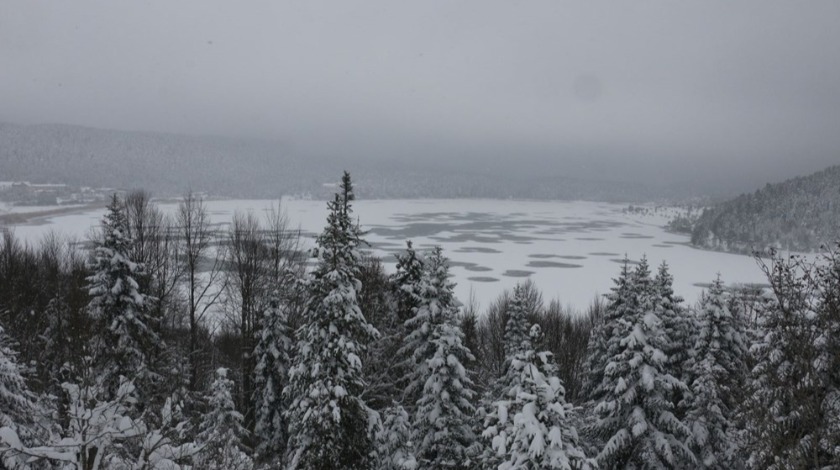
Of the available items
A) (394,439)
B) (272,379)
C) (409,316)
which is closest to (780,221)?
(409,316)

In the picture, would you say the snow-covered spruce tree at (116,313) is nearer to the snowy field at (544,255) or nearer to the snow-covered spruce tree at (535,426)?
the snow-covered spruce tree at (535,426)

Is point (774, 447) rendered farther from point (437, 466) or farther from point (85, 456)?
point (85, 456)

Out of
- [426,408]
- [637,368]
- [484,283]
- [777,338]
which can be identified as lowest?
[484,283]

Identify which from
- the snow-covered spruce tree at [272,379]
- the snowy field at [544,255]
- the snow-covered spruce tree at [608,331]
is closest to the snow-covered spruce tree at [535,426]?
the snow-covered spruce tree at [608,331]

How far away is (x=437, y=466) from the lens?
13953mm

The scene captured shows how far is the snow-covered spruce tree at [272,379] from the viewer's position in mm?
19703

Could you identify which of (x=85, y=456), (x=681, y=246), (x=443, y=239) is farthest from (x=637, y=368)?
(x=681, y=246)

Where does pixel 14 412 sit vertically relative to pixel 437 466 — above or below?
above

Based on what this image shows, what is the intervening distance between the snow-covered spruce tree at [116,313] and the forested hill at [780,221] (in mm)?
119982

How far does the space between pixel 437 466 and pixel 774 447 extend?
28.0 feet

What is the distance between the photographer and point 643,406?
14859 mm

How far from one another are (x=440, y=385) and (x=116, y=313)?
437 inches

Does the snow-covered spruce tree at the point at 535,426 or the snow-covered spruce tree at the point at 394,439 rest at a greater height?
the snow-covered spruce tree at the point at 535,426

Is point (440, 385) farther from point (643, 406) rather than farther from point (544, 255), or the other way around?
point (544, 255)
